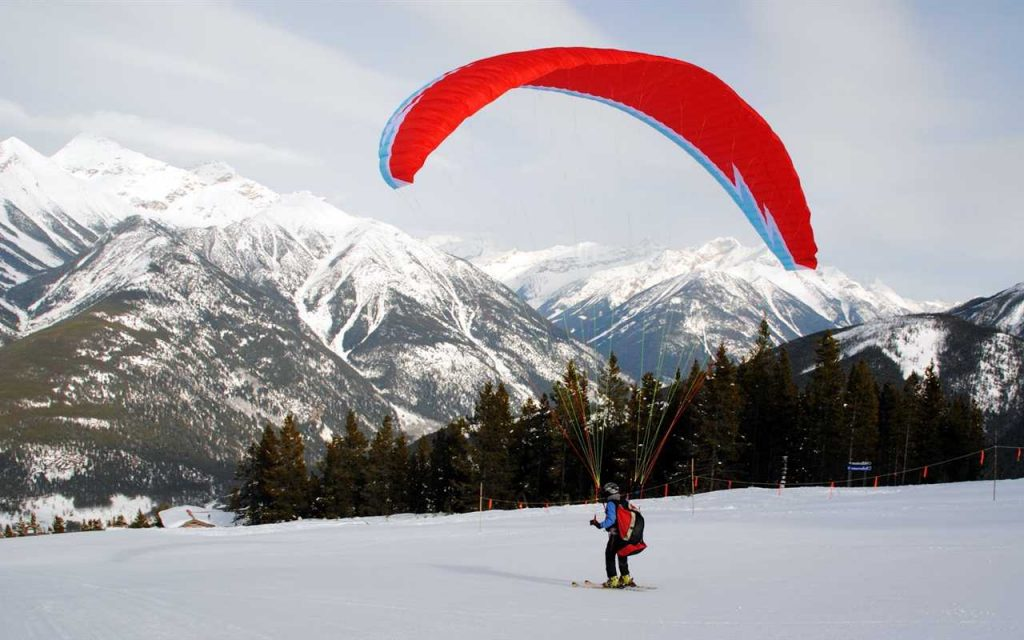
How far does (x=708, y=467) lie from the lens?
155 ft

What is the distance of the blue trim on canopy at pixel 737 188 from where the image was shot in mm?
18094

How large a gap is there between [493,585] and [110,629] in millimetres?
5679

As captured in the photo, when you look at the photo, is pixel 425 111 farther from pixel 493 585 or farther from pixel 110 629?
pixel 110 629

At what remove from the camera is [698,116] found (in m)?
18.9

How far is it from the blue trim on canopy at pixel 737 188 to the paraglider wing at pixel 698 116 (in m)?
0.02

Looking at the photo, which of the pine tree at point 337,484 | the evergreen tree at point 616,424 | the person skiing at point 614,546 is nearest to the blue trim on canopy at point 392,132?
the person skiing at point 614,546

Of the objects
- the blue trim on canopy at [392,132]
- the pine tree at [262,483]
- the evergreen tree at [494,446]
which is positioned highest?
the blue trim on canopy at [392,132]

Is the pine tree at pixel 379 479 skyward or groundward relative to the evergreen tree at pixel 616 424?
groundward

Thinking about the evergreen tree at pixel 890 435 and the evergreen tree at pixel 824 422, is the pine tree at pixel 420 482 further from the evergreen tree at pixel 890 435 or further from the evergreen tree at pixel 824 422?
the evergreen tree at pixel 890 435

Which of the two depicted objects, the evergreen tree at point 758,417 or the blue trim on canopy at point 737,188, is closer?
the blue trim on canopy at point 737,188

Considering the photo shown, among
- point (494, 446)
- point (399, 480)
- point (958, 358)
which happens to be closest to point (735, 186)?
point (494, 446)

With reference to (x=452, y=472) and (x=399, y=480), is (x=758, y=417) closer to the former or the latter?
(x=452, y=472)

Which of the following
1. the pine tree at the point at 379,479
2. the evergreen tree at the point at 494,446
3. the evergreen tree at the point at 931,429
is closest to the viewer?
the evergreen tree at the point at 494,446

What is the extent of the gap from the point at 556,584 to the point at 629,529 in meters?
1.47
